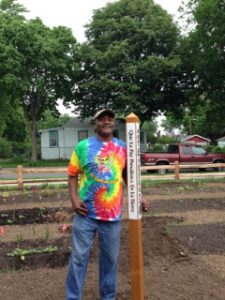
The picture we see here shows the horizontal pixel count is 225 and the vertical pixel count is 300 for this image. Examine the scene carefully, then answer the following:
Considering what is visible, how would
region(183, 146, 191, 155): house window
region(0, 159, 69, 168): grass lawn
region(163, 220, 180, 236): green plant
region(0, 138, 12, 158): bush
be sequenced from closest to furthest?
region(163, 220, 180, 236): green plant, region(183, 146, 191, 155): house window, region(0, 159, 69, 168): grass lawn, region(0, 138, 12, 158): bush

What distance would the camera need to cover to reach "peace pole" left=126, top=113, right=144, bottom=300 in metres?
4.41

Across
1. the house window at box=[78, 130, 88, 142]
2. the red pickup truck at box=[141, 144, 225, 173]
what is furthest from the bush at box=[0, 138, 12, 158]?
the red pickup truck at box=[141, 144, 225, 173]

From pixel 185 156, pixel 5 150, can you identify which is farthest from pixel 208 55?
pixel 5 150

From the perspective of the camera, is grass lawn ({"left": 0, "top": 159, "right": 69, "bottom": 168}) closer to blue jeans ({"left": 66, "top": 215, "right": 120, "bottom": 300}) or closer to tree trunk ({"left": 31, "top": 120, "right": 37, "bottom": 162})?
tree trunk ({"left": 31, "top": 120, "right": 37, "bottom": 162})

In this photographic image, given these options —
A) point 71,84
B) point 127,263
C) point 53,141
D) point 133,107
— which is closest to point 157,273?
point 127,263

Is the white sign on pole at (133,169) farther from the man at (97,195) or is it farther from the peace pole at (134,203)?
the man at (97,195)

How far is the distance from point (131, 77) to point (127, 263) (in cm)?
3280

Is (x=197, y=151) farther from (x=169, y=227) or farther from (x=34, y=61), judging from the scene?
(x=169, y=227)

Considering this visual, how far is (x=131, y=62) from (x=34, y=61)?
7137 millimetres

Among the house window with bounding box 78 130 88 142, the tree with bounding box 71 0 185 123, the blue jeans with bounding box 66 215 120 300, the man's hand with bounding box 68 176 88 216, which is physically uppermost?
the tree with bounding box 71 0 185 123

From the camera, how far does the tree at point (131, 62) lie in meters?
38.3

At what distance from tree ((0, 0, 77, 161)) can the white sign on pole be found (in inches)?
1269

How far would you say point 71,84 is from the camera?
4091cm

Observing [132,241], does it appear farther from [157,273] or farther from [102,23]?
[102,23]
